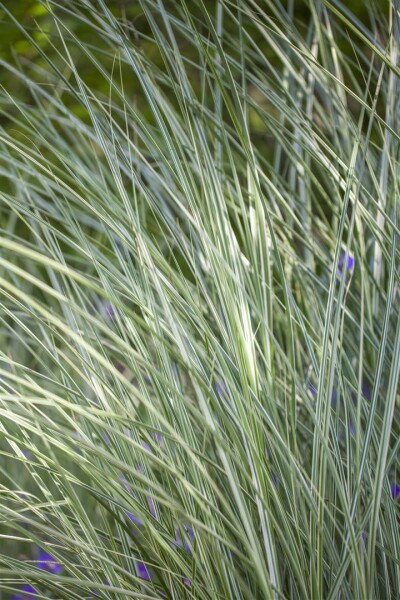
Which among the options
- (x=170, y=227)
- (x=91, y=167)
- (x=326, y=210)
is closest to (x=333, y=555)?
(x=170, y=227)

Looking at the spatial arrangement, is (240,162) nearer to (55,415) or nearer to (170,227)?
→ (170,227)

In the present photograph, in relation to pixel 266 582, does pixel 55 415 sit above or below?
below

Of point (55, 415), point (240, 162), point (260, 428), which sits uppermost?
→ point (240, 162)

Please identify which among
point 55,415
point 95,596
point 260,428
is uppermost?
point 260,428

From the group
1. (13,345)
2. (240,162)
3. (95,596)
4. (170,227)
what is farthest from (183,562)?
(13,345)

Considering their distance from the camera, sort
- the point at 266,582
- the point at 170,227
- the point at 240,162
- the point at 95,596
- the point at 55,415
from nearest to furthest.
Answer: the point at 266,582 < the point at 95,596 < the point at 170,227 < the point at 240,162 < the point at 55,415

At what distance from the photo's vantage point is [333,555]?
1.54 ft

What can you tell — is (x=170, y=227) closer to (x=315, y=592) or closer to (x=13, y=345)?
A: (x=315, y=592)

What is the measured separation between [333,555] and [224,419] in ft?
0.45

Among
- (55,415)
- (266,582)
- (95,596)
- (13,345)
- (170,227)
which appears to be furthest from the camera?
(13,345)

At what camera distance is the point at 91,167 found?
888 millimetres

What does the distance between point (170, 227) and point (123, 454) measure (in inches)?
8.1

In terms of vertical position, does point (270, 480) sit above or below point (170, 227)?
below

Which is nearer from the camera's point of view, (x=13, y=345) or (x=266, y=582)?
(x=266, y=582)
